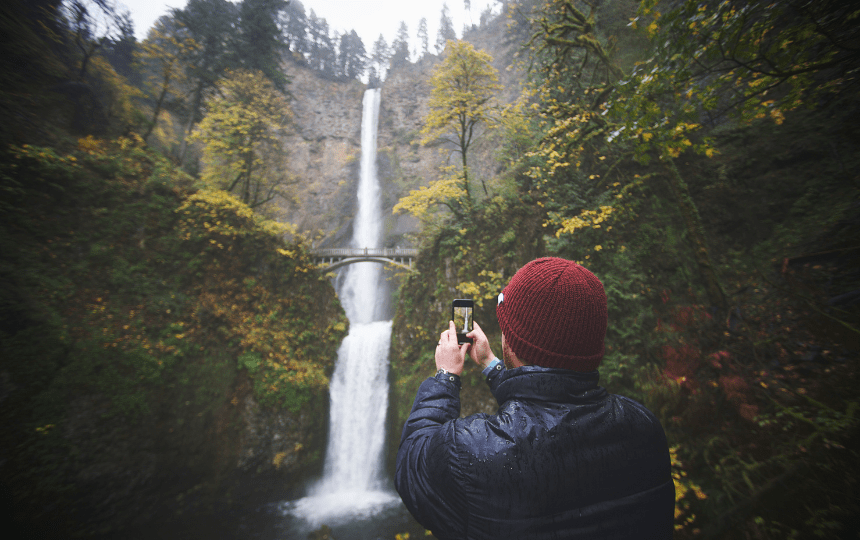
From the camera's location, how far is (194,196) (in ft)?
29.6

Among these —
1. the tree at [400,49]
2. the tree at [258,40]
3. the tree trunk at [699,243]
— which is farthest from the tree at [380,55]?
the tree trunk at [699,243]

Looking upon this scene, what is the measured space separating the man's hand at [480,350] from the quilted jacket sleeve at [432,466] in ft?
0.82

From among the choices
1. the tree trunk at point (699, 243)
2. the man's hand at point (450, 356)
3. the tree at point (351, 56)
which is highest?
the tree at point (351, 56)

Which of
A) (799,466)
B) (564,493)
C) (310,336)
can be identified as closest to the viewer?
(564,493)

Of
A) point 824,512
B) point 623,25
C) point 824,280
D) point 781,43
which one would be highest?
point 623,25

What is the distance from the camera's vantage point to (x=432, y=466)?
44.7 inches

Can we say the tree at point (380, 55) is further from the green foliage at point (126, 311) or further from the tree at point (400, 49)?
the green foliage at point (126, 311)

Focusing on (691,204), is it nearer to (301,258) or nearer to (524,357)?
(524,357)

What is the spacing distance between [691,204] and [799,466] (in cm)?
334

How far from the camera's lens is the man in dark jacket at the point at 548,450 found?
999 millimetres

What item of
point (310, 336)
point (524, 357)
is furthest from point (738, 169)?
point (310, 336)

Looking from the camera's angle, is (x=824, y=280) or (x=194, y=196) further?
(x=194, y=196)

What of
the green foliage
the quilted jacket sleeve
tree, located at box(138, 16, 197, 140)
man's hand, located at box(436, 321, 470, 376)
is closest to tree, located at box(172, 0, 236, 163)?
tree, located at box(138, 16, 197, 140)

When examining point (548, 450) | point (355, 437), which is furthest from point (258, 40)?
point (548, 450)
